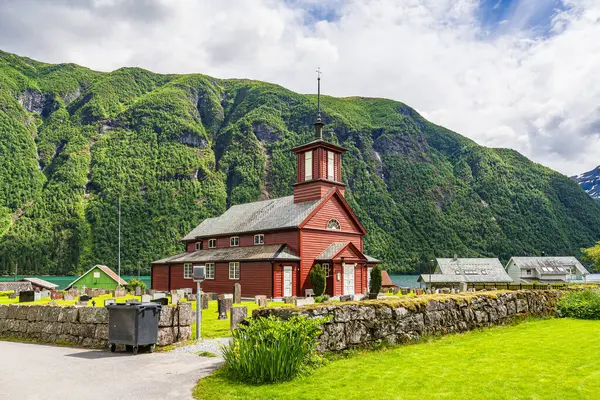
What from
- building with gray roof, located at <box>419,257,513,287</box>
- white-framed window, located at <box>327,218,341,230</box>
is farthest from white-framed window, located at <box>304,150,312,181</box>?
building with gray roof, located at <box>419,257,513,287</box>

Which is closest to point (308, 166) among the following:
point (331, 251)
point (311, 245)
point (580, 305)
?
point (311, 245)

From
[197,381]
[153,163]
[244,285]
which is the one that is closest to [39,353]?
[197,381]

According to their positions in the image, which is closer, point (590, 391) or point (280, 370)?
point (590, 391)

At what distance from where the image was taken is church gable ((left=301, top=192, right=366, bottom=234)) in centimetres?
3919

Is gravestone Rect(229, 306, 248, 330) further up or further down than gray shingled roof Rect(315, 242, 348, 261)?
further down

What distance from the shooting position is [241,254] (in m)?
39.3

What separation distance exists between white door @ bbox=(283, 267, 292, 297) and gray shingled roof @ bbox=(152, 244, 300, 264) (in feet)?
3.16

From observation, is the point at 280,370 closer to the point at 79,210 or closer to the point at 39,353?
the point at 39,353

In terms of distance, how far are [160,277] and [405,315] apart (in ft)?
130

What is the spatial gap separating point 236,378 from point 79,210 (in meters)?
176

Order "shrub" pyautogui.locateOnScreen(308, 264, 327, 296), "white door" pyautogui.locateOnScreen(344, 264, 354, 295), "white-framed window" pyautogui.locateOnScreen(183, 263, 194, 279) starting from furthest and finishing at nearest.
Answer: "white-framed window" pyautogui.locateOnScreen(183, 263, 194, 279), "white door" pyautogui.locateOnScreen(344, 264, 354, 295), "shrub" pyautogui.locateOnScreen(308, 264, 327, 296)

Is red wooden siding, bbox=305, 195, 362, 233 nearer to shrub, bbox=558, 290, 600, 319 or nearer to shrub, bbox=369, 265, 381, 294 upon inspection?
shrub, bbox=369, 265, 381, 294

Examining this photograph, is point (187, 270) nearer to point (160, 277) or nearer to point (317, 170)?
point (160, 277)

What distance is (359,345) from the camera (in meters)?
10.7
